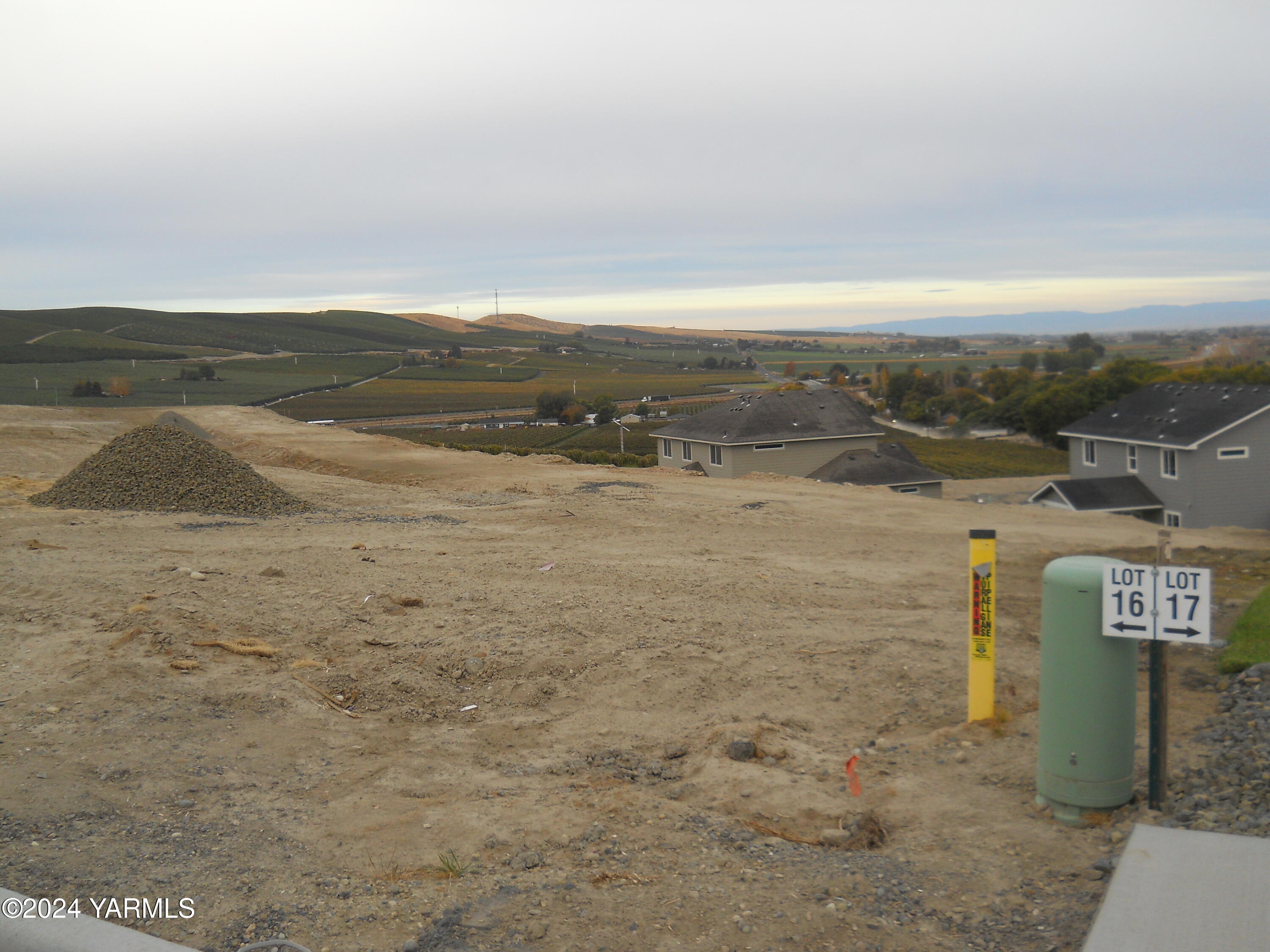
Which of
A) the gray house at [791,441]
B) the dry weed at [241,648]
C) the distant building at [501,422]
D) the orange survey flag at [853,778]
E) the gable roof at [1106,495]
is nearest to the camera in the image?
the orange survey flag at [853,778]

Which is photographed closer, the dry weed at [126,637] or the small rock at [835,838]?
the small rock at [835,838]

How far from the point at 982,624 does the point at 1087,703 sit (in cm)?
140

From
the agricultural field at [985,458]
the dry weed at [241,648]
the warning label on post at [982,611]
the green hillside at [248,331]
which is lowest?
the agricultural field at [985,458]

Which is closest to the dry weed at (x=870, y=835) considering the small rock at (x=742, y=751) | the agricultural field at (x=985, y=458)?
the small rock at (x=742, y=751)

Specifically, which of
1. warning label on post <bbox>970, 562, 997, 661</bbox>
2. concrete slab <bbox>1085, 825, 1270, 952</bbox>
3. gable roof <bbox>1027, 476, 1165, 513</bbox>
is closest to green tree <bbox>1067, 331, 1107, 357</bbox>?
gable roof <bbox>1027, 476, 1165, 513</bbox>

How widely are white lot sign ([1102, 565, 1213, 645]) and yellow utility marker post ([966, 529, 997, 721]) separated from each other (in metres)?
1.30

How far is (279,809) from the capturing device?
4801 mm

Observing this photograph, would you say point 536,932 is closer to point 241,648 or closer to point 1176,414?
point 241,648

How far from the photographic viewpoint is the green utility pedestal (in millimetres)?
4645

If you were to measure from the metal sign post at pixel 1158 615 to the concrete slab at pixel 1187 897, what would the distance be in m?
0.62

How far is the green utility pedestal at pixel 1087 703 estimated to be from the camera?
4645 millimetres

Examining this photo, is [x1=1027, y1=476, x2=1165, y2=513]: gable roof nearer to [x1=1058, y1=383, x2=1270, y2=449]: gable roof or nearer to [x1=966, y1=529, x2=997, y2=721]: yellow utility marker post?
[x1=1058, y1=383, x2=1270, y2=449]: gable roof

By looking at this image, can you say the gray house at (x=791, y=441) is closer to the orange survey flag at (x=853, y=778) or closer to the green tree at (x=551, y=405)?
the orange survey flag at (x=853, y=778)

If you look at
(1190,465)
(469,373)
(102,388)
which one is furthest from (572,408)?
(1190,465)
